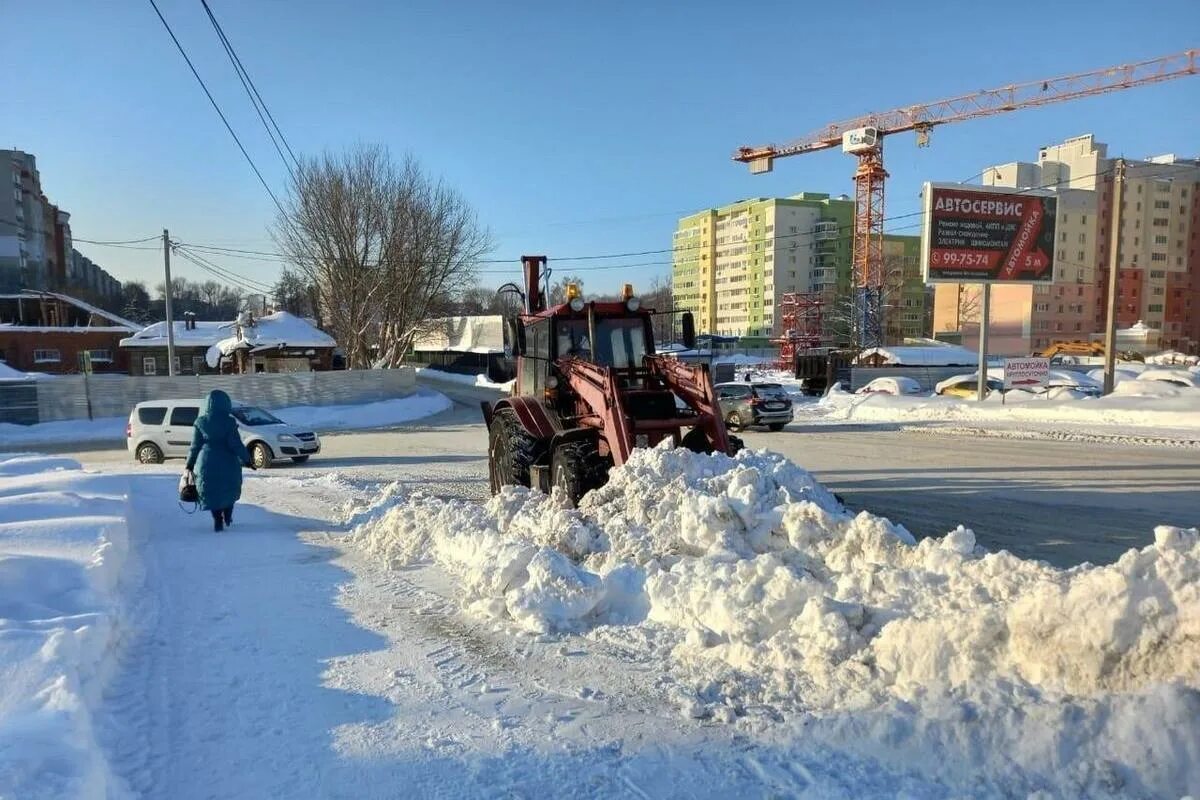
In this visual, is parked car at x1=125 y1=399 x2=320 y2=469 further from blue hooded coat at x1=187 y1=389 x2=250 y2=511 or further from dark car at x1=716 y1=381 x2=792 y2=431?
dark car at x1=716 y1=381 x2=792 y2=431

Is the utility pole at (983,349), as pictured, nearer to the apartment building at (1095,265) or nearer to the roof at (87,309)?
the roof at (87,309)

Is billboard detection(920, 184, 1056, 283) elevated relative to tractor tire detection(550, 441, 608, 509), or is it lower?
elevated

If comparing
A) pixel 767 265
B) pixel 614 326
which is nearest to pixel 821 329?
pixel 767 265

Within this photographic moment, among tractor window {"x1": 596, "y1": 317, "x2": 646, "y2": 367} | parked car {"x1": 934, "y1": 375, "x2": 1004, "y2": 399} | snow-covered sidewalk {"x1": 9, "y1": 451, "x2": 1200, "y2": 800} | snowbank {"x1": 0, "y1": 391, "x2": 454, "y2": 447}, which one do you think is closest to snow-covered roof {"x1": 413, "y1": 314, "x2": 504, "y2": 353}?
snowbank {"x1": 0, "y1": 391, "x2": 454, "y2": 447}

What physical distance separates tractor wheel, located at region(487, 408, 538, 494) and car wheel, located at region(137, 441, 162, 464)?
34.9 ft

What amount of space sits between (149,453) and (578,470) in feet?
45.5

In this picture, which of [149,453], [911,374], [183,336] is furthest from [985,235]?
[183,336]

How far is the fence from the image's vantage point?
26.5 m

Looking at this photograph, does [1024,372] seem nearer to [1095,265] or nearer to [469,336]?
[469,336]

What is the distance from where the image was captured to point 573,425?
→ 9.67 metres

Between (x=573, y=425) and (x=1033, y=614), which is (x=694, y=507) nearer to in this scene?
(x=1033, y=614)

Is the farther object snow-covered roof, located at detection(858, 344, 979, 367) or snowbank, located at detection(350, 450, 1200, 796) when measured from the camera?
snow-covered roof, located at detection(858, 344, 979, 367)

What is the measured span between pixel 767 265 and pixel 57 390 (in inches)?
3925

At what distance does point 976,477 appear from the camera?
40.0 ft
